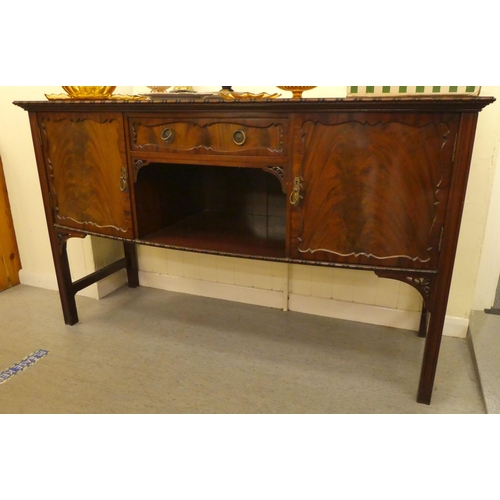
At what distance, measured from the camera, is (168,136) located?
1427 millimetres

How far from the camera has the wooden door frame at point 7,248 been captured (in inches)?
91.1

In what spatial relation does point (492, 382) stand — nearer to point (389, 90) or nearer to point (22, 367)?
point (389, 90)

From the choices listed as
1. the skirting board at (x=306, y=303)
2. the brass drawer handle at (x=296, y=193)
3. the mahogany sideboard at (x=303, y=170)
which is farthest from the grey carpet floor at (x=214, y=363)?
the brass drawer handle at (x=296, y=193)

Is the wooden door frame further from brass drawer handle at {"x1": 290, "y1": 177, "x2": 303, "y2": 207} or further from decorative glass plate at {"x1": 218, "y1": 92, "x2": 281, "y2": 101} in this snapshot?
brass drawer handle at {"x1": 290, "y1": 177, "x2": 303, "y2": 207}

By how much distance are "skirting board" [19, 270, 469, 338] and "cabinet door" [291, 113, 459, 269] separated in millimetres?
657

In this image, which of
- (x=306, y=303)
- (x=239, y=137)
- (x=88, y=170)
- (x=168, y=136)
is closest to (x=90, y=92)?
(x=88, y=170)

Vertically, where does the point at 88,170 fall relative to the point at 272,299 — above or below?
above

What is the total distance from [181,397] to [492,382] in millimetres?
1099

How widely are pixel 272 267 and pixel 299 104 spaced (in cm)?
98

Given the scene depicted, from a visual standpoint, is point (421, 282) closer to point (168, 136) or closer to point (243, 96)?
point (243, 96)

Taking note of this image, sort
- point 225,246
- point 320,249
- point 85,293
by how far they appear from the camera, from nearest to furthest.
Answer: point 320,249
point 225,246
point 85,293

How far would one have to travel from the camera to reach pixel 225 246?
1.57 meters

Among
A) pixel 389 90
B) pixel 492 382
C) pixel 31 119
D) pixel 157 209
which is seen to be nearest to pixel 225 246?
pixel 157 209

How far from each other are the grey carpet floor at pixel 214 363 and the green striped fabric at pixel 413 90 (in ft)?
3.27
